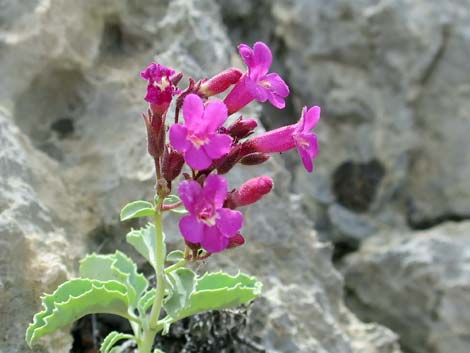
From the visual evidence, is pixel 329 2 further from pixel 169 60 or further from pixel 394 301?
pixel 394 301

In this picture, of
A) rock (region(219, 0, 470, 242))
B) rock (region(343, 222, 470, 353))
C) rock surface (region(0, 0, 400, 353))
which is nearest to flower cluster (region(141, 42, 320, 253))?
rock surface (region(0, 0, 400, 353))

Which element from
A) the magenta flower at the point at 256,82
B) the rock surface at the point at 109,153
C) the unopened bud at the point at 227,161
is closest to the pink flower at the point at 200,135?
the unopened bud at the point at 227,161

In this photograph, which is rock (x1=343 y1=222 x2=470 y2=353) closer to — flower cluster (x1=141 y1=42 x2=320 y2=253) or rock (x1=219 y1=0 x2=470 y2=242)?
rock (x1=219 y1=0 x2=470 y2=242)

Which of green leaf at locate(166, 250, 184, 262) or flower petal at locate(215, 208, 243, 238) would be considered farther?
green leaf at locate(166, 250, 184, 262)

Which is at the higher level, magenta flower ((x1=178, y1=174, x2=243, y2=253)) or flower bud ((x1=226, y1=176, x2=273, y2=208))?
flower bud ((x1=226, y1=176, x2=273, y2=208))

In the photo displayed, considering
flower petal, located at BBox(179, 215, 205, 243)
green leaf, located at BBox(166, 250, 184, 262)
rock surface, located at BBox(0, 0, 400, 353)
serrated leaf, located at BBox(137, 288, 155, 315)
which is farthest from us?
rock surface, located at BBox(0, 0, 400, 353)

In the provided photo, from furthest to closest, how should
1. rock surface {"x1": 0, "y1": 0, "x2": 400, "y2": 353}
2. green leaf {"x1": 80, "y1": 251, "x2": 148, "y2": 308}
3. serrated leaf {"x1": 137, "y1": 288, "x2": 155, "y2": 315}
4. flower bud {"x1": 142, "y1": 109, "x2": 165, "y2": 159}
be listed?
rock surface {"x1": 0, "y1": 0, "x2": 400, "y2": 353} → green leaf {"x1": 80, "y1": 251, "x2": 148, "y2": 308} → serrated leaf {"x1": 137, "y1": 288, "x2": 155, "y2": 315} → flower bud {"x1": 142, "y1": 109, "x2": 165, "y2": 159}

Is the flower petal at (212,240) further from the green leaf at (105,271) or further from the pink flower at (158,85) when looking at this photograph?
the green leaf at (105,271)

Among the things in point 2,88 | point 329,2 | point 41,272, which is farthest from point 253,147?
point 329,2
